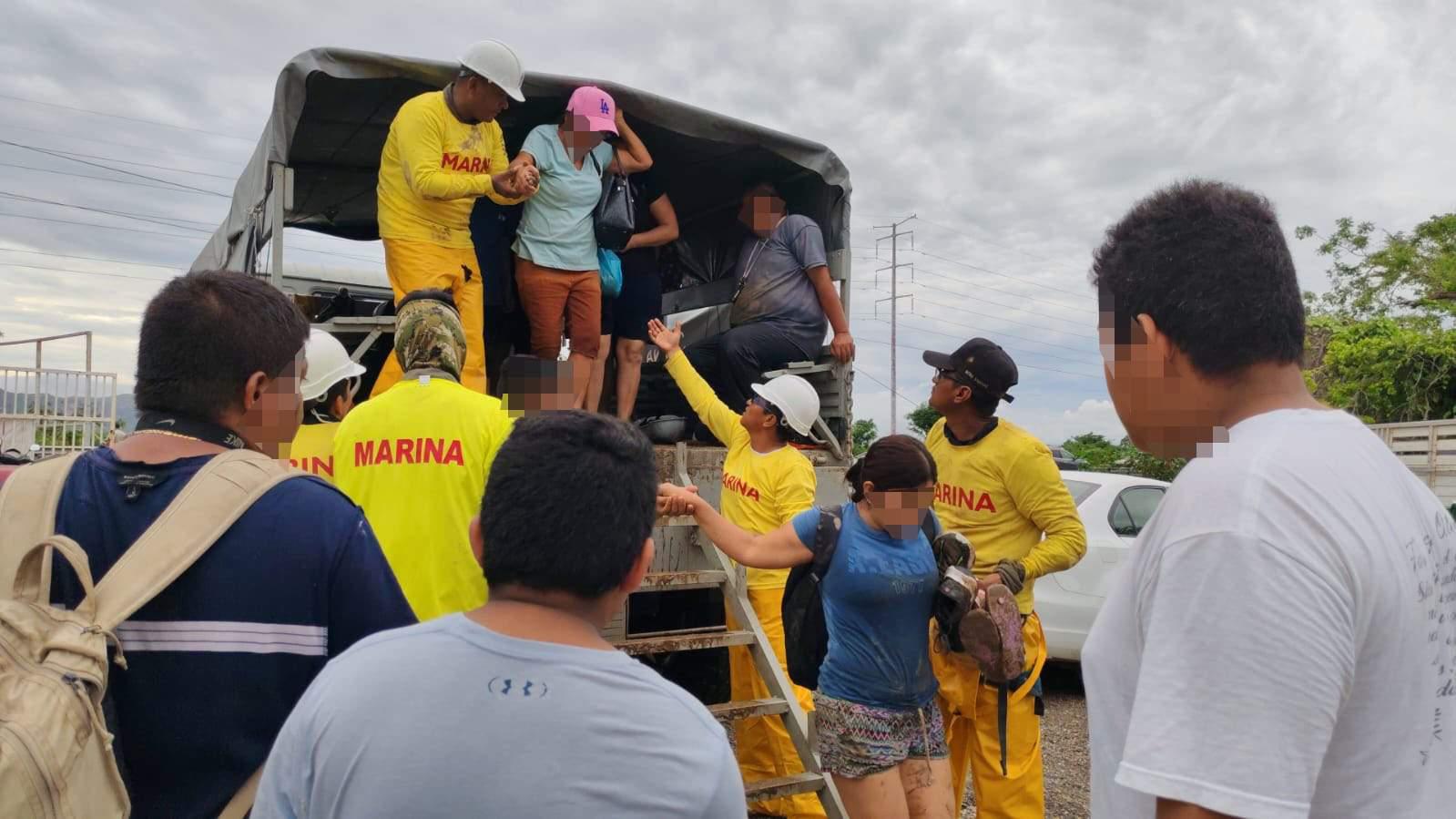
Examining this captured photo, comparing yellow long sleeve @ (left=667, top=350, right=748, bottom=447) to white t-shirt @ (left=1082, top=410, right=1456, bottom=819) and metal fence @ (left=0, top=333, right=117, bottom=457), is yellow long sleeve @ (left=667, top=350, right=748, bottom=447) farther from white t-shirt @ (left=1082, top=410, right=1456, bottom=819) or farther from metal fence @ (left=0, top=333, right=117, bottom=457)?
metal fence @ (left=0, top=333, right=117, bottom=457)

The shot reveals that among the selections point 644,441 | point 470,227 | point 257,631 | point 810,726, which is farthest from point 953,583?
point 470,227

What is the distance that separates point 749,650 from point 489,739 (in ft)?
10.5

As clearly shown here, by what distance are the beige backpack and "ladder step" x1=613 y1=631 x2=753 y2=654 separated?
243cm

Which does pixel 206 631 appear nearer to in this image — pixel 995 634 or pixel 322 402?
pixel 322 402

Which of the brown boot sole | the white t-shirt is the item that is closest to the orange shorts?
the brown boot sole

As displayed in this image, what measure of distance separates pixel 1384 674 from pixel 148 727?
167cm

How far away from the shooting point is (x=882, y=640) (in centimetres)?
300

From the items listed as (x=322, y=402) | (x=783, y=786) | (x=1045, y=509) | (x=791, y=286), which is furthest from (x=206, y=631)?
(x=791, y=286)

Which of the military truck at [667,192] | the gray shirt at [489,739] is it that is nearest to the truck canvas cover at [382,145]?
the military truck at [667,192]

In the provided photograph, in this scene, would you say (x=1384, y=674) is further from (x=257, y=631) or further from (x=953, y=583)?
(x=953, y=583)

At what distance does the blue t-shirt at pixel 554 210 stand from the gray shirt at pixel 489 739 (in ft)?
12.6

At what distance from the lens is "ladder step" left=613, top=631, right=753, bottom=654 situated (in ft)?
12.5

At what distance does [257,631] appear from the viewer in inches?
56.8

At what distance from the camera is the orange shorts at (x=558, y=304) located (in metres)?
4.79
